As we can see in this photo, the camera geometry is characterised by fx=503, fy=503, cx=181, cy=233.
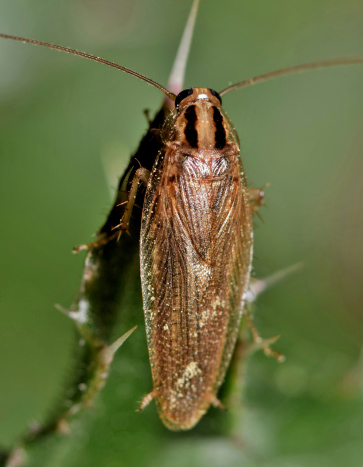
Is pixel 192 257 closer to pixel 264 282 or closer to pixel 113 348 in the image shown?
pixel 264 282

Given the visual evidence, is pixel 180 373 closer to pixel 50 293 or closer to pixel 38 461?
pixel 38 461

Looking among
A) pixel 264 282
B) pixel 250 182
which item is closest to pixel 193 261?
pixel 264 282

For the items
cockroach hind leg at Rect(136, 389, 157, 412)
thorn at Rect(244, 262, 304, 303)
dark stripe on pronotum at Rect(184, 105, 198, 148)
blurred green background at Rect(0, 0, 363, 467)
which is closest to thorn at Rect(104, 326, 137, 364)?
blurred green background at Rect(0, 0, 363, 467)

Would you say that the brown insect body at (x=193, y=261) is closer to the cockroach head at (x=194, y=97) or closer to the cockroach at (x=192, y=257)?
the cockroach at (x=192, y=257)

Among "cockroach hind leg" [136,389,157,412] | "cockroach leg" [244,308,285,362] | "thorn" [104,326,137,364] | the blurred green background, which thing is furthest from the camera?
the blurred green background

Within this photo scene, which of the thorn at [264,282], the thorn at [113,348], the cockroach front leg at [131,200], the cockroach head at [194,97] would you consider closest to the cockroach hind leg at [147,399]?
the thorn at [113,348]

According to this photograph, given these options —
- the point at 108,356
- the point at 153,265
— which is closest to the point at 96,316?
the point at 108,356

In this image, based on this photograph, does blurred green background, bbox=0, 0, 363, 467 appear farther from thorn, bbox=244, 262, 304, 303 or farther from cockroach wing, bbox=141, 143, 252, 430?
thorn, bbox=244, 262, 304, 303

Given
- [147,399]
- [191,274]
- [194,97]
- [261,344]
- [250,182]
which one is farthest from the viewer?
[250,182]
